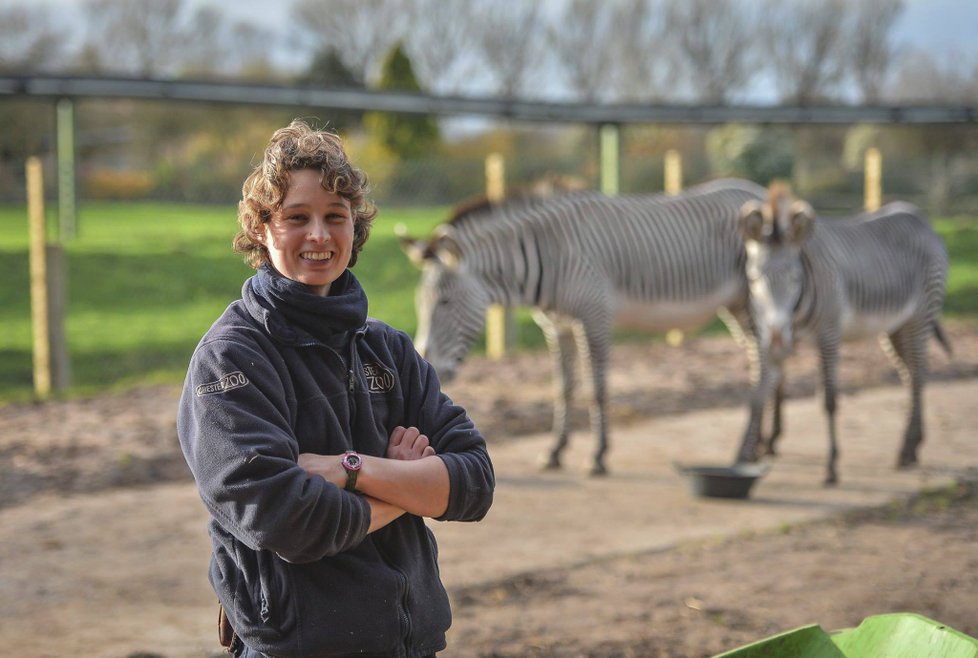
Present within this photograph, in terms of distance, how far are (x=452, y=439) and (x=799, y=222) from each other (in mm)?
5444

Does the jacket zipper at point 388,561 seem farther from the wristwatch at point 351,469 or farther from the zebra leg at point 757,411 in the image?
the zebra leg at point 757,411

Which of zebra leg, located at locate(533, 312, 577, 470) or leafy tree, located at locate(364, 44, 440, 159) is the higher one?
leafy tree, located at locate(364, 44, 440, 159)

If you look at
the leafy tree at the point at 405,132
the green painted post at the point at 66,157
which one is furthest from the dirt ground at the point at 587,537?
the leafy tree at the point at 405,132

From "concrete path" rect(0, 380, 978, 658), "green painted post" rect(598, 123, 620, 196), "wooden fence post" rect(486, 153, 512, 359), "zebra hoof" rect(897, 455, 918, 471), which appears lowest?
"concrete path" rect(0, 380, 978, 658)

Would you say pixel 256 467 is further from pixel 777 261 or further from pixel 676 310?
pixel 676 310

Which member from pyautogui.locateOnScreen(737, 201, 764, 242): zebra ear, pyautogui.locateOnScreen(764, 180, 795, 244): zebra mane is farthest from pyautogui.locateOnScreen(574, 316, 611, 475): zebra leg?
pyautogui.locateOnScreen(764, 180, 795, 244): zebra mane

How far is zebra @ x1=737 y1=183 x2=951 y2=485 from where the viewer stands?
739 cm

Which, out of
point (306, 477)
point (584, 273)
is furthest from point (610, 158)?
point (306, 477)

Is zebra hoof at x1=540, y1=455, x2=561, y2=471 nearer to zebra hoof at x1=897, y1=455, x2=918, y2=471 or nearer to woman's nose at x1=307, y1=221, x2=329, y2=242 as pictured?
zebra hoof at x1=897, y1=455, x2=918, y2=471

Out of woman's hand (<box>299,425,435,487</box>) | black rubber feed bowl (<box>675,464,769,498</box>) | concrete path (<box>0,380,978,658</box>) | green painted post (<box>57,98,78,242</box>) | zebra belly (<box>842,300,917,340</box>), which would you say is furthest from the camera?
green painted post (<box>57,98,78,242</box>)

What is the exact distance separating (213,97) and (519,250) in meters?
6.13

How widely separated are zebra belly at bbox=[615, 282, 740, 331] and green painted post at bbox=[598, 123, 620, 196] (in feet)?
17.1

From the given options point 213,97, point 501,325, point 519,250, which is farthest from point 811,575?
point 213,97

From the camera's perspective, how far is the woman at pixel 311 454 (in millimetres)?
2135
